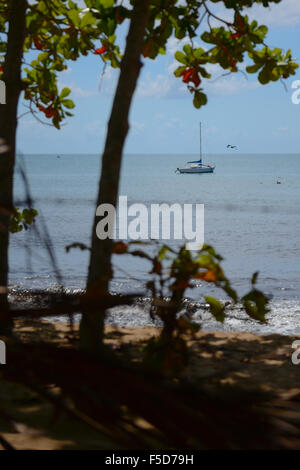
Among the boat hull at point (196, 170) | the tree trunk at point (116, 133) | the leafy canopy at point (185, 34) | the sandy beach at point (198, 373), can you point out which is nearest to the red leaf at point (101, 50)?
the leafy canopy at point (185, 34)

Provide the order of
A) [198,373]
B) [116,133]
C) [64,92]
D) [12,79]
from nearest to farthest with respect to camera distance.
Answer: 1. [116,133]
2. [198,373]
3. [12,79]
4. [64,92]

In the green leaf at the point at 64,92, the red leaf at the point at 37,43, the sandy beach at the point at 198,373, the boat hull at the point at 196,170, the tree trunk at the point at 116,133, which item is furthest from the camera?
the boat hull at the point at 196,170

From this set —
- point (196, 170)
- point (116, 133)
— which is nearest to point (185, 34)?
point (116, 133)

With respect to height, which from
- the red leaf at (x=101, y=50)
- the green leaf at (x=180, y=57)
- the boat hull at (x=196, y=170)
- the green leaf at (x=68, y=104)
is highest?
the boat hull at (x=196, y=170)

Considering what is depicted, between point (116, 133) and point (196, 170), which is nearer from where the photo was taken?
point (116, 133)

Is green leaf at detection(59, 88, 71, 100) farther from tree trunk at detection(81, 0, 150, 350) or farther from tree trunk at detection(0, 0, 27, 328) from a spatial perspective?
tree trunk at detection(81, 0, 150, 350)

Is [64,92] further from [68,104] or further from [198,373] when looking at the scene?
[198,373]

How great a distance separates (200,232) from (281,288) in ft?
39.8

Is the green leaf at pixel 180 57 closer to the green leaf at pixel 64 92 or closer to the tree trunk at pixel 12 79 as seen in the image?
the tree trunk at pixel 12 79

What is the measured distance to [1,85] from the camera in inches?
179

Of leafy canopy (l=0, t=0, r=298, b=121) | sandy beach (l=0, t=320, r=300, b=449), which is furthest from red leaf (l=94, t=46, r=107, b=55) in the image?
sandy beach (l=0, t=320, r=300, b=449)

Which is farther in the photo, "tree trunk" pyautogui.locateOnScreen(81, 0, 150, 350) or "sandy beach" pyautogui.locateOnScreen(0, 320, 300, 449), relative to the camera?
"tree trunk" pyautogui.locateOnScreen(81, 0, 150, 350)

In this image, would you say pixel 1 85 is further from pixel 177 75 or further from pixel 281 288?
pixel 281 288
